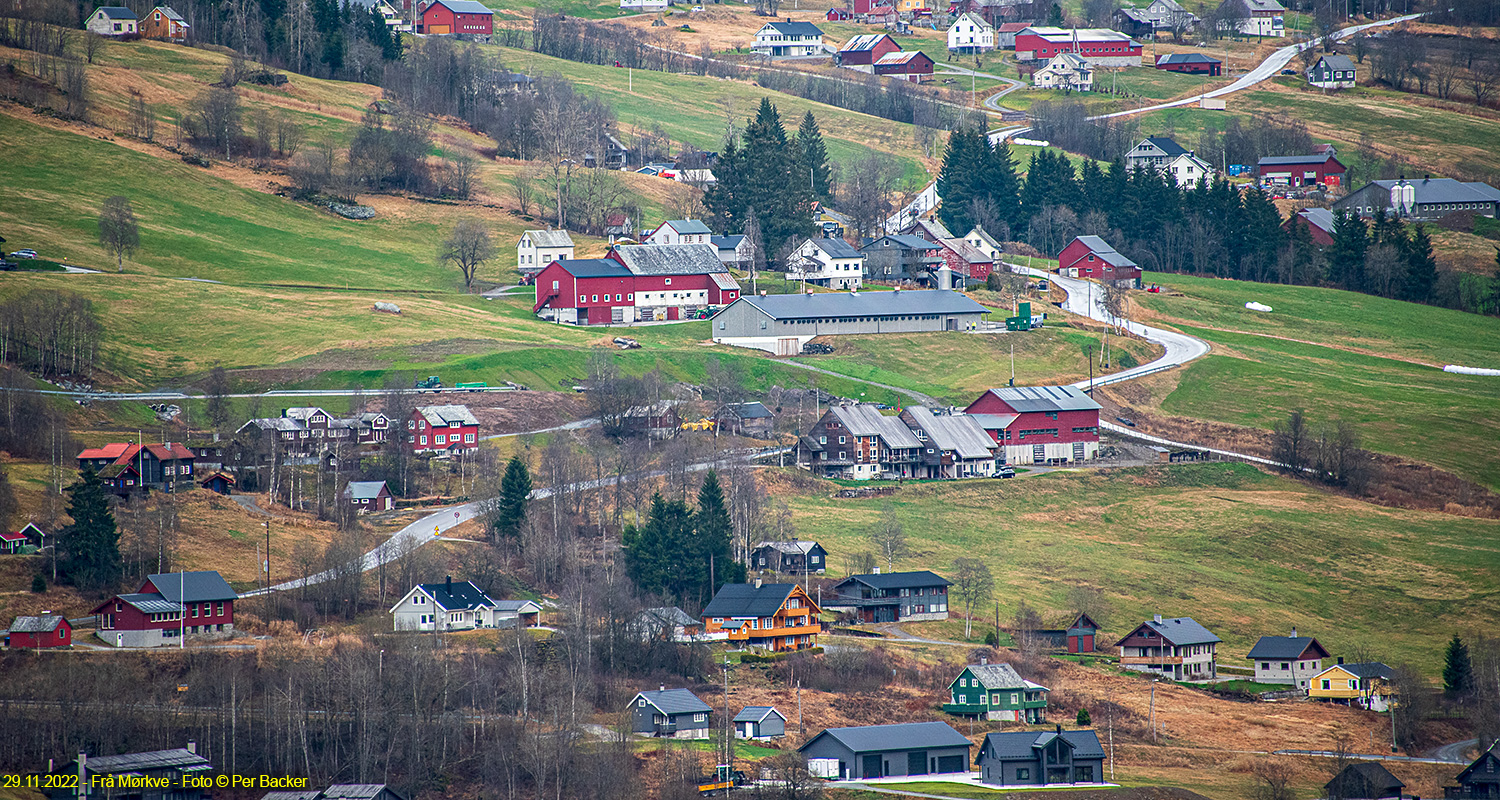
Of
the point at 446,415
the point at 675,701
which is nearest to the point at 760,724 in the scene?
the point at 675,701

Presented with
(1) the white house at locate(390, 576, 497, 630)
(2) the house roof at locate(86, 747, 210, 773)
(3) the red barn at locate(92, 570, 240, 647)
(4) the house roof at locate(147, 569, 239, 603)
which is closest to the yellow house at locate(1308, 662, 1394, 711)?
(1) the white house at locate(390, 576, 497, 630)

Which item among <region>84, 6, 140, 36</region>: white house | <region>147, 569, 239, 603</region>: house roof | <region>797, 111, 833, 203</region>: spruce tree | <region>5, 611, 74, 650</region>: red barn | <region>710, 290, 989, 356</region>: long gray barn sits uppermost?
<region>84, 6, 140, 36</region>: white house

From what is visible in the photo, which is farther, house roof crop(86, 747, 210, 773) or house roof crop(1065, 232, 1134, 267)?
house roof crop(1065, 232, 1134, 267)

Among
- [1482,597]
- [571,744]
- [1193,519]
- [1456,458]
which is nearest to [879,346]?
[1193,519]

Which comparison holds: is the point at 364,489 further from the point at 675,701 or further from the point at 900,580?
the point at 675,701

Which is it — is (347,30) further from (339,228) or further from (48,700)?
(48,700)

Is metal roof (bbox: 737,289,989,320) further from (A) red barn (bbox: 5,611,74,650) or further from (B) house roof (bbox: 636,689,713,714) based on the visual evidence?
(A) red barn (bbox: 5,611,74,650)

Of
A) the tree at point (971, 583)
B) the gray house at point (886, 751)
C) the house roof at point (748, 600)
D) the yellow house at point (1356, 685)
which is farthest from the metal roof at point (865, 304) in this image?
the gray house at point (886, 751)
